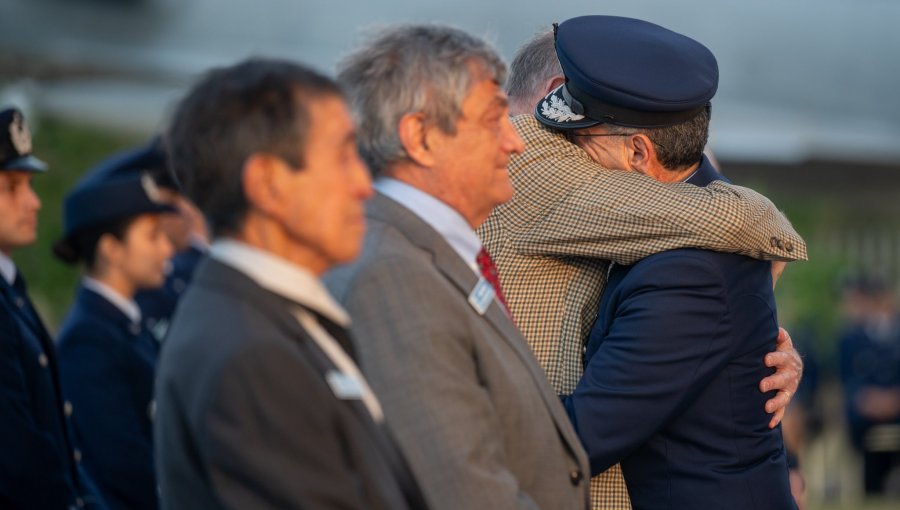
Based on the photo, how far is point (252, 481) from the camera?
1635 mm

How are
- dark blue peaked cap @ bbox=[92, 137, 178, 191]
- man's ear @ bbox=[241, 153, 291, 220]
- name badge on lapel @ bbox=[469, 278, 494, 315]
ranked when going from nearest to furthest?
man's ear @ bbox=[241, 153, 291, 220] → name badge on lapel @ bbox=[469, 278, 494, 315] → dark blue peaked cap @ bbox=[92, 137, 178, 191]

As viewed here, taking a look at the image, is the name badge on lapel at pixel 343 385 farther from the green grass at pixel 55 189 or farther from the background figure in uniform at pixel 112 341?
the green grass at pixel 55 189

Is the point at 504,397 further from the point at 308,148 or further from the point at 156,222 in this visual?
the point at 156,222

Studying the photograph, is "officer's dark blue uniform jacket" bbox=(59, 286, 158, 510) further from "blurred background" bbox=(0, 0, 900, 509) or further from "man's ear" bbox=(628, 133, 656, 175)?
"blurred background" bbox=(0, 0, 900, 509)

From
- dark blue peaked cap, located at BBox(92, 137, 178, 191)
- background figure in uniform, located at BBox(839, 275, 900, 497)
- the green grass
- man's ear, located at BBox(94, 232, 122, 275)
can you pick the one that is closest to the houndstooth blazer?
man's ear, located at BBox(94, 232, 122, 275)

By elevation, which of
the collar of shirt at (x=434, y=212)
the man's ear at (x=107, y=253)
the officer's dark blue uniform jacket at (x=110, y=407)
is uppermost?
the collar of shirt at (x=434, y=212)

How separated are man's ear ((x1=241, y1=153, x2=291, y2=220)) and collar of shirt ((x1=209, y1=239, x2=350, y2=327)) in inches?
2.5

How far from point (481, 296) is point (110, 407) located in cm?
247

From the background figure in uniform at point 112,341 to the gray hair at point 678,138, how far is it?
2160 mm

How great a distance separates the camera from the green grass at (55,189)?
985 cm

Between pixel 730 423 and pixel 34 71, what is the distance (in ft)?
31.7

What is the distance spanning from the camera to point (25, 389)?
3336 millimetres

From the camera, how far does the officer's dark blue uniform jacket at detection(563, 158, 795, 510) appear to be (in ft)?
8.41

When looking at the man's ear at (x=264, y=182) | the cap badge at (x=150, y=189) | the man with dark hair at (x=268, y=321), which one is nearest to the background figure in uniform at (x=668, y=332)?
the man with dark hair at (x=268, y=321)
